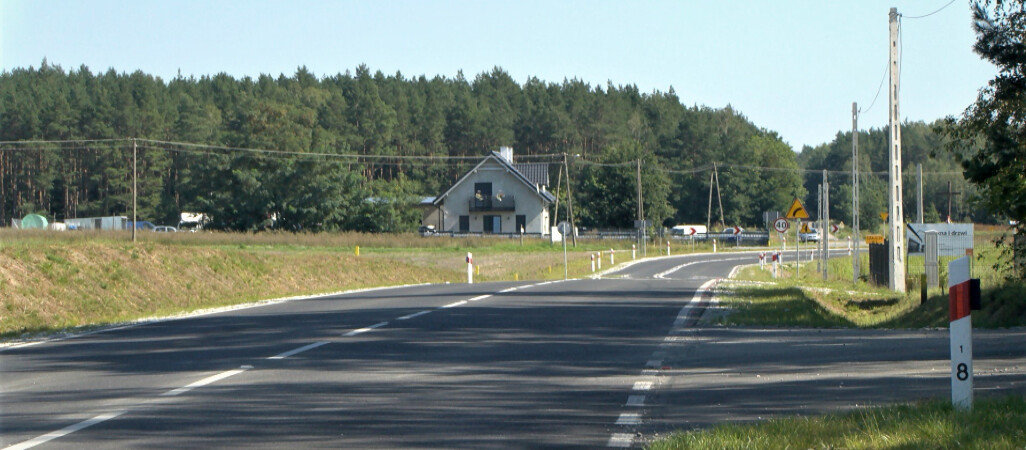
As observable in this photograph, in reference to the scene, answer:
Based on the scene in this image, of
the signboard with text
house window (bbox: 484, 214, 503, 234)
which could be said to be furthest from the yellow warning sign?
house window (bbox: 484, 214, 503, 234)

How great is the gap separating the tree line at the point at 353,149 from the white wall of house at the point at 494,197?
7635 mm

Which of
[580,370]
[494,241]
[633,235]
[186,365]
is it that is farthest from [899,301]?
[633,235]

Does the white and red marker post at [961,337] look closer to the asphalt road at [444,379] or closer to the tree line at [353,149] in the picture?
the asphalt road at [444,379]

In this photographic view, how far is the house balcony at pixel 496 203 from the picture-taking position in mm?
89812

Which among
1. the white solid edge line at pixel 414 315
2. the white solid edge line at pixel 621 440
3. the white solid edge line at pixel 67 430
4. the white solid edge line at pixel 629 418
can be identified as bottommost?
the white solid edge line at pixel 629 418

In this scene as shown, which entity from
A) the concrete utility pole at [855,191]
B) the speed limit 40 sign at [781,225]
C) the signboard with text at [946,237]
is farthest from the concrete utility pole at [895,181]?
the speed limit 40 sign at [781,225]

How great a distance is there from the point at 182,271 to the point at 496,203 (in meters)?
57.4

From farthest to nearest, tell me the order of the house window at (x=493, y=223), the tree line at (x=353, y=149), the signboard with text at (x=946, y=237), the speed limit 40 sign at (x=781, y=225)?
the house window at (x=493, y=223), the tree line at (x=353, y=149), the speed limit 40 sign at (x=781, y=225), the signboard with text at (x=946, y=237)

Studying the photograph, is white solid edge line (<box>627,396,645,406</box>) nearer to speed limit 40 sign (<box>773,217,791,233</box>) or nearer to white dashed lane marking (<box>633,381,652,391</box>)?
white dashed lane marking (<box>633,381,652,391</box>)

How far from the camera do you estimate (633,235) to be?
295 ft

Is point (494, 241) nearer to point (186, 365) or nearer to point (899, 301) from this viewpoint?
point (899, 301)

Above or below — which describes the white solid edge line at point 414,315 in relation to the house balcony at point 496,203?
below

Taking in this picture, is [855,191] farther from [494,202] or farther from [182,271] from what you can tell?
[494,202]

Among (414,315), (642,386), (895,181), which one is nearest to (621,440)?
(642,386)
